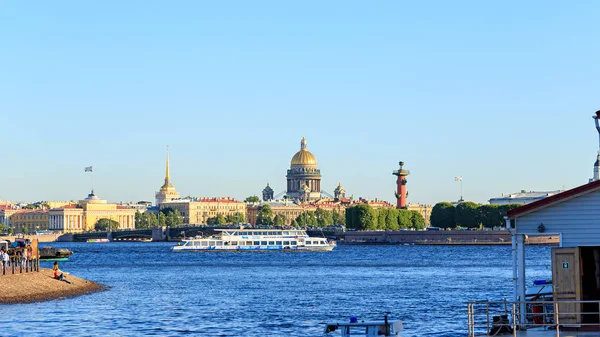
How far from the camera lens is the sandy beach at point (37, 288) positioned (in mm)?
46688

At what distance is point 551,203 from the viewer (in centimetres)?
2417

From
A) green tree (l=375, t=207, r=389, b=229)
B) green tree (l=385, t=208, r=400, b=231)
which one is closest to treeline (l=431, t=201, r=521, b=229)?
green tree (l=375, t=207, r=389, b=229)

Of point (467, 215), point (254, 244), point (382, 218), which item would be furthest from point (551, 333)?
point (382, 218)

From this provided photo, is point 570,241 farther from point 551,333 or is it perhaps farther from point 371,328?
point 371,328

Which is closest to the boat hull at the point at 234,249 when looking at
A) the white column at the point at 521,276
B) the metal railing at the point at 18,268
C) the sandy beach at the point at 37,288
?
the metal railing at the point at 18,268

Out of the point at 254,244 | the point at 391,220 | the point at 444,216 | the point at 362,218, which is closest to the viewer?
the point at 254,244

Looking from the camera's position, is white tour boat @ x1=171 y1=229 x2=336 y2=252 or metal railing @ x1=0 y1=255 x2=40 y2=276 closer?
metal railing @ x1=0 y1=255 x2=40 y2=276

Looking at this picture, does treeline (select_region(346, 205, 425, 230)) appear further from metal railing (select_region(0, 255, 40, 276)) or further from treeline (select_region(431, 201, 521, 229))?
metal railing (select_region(0, 255, 40, 276))

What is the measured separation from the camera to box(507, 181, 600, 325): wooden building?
76.4 feet

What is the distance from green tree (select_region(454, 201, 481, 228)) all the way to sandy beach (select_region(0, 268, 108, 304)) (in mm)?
124905

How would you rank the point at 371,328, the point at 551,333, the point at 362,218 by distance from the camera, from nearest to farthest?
1. the point at 551,333
2. the point at 371,328
3. the point at 362,218

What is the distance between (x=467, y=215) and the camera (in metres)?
179

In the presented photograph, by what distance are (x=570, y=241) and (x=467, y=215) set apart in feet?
512

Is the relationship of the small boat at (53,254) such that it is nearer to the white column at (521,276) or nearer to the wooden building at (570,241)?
the wooden building at (570,241)
